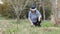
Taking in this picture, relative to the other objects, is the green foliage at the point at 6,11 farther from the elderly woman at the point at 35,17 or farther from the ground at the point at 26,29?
the elderly woman at the point at 35,17

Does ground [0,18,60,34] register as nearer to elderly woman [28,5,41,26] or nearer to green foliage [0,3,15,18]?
elderly woman [28,5,41,26]

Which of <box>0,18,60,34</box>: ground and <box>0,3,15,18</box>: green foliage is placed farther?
<box>0,3,15,18</box>: green foliage

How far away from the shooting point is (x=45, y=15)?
62.3ft

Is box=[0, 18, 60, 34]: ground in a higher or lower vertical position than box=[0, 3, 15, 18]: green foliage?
higher

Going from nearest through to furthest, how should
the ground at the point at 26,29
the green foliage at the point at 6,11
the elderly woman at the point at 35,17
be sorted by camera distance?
the ground at the point at 26,29 < the elderly woman at the point at 35,17 < the green foliage at the point at 6,11

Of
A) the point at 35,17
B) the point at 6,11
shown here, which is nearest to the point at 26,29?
the point at 35,17

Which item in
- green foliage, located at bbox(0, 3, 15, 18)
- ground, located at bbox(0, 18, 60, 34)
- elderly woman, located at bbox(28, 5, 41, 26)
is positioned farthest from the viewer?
green foliage, located at bbox(0, 3, 15, 18)

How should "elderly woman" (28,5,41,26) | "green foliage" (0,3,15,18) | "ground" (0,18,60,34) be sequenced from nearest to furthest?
1. "ground" (0,18,60,34)
2. "elderly woman" (28,5,41,26)
3. "green foliage" (0,3,15,18)

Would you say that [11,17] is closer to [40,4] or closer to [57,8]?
[40,4]

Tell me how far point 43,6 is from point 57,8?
5984 millimetres

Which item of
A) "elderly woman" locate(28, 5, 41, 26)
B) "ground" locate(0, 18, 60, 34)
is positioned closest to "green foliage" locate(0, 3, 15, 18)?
"ground" locate(0, 18, 60, 34)

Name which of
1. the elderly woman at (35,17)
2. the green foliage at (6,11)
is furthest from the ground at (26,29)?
the green foliage at (6,11)

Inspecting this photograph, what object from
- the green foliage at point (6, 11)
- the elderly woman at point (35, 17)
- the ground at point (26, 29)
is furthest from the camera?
the green foliage at point (6, 11)

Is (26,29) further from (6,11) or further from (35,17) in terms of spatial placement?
(6,11)
